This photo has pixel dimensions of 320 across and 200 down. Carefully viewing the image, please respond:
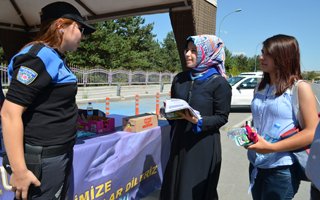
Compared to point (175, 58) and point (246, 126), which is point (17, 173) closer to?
point (246, 126)

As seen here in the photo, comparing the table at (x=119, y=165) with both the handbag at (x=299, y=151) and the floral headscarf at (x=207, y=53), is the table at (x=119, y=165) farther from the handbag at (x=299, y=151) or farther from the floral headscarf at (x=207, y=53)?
the handbag at (x=299, y=151)

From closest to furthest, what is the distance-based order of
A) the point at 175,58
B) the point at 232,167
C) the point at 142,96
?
1. the point at 232,167
2. the point at 142,96
3. the point at 175,58

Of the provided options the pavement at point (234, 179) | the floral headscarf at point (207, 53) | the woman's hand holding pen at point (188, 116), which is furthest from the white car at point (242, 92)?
the woman's hand holding pen at point (188, 116)

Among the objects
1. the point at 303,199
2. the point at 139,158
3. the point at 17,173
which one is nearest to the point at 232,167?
the point at 303,199

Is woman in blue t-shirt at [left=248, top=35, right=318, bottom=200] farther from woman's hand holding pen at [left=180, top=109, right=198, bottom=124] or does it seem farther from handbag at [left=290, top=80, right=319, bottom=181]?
woman's hand holding pen at [left=180, top=109, right=198, bottom=124]

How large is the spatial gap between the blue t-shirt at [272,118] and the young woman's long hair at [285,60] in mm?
61

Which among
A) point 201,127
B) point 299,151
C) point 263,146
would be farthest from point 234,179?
point 263,146

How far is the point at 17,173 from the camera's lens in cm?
156

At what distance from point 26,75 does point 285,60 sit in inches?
62.1

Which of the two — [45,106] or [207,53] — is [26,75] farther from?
[207,53]

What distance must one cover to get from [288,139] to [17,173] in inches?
61.7

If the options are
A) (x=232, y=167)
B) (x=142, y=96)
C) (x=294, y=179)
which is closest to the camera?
(x=294, y=179)

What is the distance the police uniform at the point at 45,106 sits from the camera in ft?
5.08

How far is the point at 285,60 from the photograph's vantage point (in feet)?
6.67
